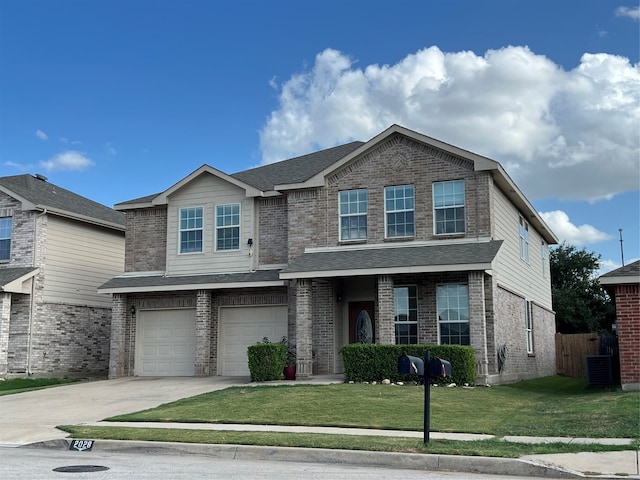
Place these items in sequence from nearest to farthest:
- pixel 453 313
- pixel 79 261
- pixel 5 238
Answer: pixel 453 313 < pixel 5 238 < pixel 79 261

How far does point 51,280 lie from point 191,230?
594 cm

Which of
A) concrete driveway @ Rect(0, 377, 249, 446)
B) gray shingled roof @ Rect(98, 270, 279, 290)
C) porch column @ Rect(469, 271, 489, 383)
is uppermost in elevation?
gray shingled roof @ Rect(98, 270, 279, 290)

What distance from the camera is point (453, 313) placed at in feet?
65.7

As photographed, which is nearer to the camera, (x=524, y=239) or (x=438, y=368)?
(x=438, y=368)

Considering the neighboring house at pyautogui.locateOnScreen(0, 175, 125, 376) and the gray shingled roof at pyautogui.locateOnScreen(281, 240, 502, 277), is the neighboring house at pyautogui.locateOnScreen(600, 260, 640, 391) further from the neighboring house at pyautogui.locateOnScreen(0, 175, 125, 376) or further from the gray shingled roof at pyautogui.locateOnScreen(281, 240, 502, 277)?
the neighboring house at pyautogui.locateOnScreen(0, 175, 125, 376)

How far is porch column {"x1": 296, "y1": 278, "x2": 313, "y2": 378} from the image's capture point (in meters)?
20.9

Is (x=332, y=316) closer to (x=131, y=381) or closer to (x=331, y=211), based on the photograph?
(x=331, y=211)

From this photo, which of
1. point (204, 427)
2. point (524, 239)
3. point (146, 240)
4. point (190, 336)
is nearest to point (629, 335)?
point (524, 239)

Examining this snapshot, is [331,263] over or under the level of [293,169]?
under

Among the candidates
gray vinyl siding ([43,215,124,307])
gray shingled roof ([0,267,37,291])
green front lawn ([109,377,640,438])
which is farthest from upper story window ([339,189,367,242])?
gray shingled roof ([0,267,37,291])

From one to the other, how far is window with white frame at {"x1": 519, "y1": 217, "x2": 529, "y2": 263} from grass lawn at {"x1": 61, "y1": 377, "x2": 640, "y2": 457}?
765 cm

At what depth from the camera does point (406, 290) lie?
20.8 meters

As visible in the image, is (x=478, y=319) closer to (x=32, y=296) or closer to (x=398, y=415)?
(x=398, y=415)

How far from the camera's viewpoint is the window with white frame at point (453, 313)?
19828mm
